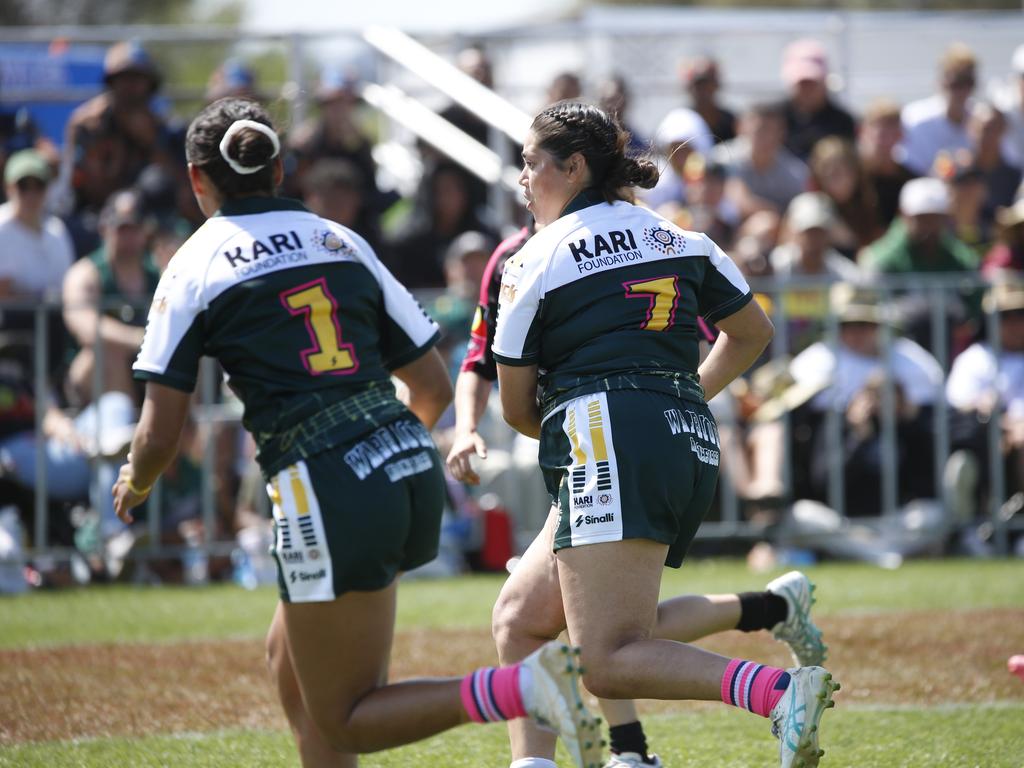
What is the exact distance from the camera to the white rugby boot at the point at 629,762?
15.4ft

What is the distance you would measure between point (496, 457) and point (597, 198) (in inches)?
227

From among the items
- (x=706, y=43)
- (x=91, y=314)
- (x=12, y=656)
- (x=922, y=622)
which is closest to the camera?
(x=12, y=656)

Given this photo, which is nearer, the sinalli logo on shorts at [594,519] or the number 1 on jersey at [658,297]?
the sinalli logo on shorts at [594,519]

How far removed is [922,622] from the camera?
24.8ft

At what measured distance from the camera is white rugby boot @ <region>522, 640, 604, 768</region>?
3.78 meters

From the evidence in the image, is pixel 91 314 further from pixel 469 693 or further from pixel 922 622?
pixel 469 693

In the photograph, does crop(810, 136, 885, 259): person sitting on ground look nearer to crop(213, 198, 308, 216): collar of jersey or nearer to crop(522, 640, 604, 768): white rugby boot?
crop(213, 198, 308, 216): collar of jersey

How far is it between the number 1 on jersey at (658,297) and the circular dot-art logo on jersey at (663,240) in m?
0.09

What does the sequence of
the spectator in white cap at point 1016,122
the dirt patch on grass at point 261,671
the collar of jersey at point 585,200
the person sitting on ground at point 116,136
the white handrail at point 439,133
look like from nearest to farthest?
the collar of jersey at point 585,200, the dirt patch on grass at point 261,671, the person sitting on ground at point 116,136, the white handrail at point 439,133, the spectator in white cap at point 1016,122

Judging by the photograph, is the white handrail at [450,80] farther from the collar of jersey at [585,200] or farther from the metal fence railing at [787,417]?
the collar of jersey at [585,200]

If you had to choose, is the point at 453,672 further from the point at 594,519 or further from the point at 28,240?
the point at 28,240

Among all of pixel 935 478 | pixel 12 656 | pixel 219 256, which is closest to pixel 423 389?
pixel 219 256

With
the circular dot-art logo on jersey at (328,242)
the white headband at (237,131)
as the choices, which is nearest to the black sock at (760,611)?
the circular dot-art logo on jersey at (328,242)

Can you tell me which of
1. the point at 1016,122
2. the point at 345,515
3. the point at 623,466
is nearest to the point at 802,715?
the point at 623,466
